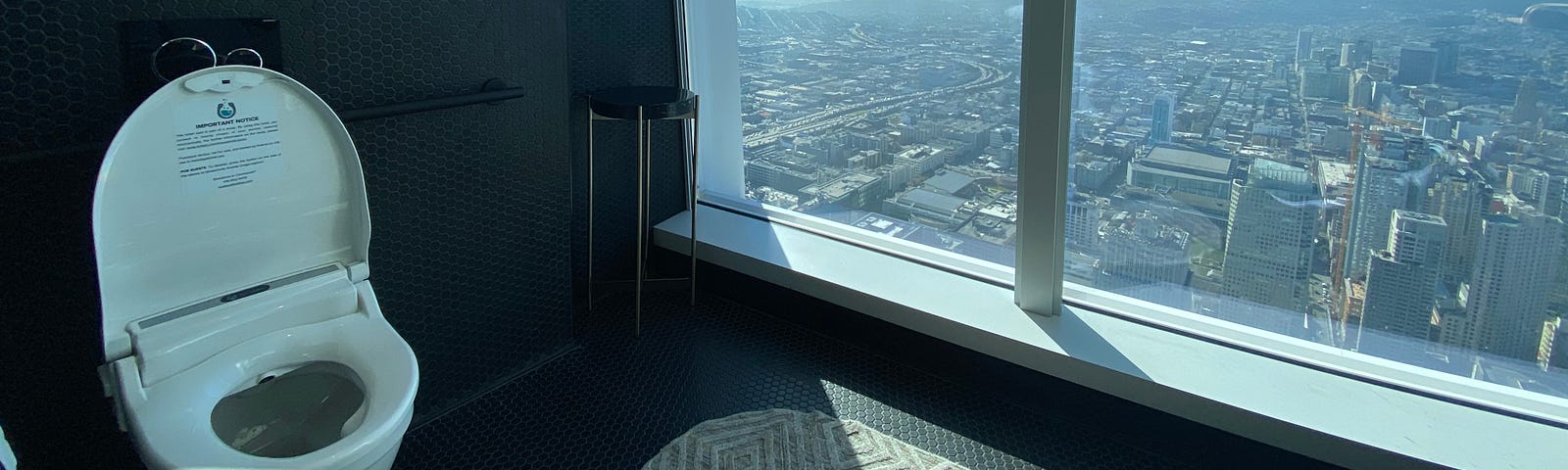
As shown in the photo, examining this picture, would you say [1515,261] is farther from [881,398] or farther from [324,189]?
[324,189]

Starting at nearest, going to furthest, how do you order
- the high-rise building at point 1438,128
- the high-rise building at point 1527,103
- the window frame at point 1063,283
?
the high-rise building at point 1527,103 < the high-rise building at point 1438,128 < the window frame at point 1063,283

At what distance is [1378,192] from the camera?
1856 mm

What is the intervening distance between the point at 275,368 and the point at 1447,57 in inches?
92.0

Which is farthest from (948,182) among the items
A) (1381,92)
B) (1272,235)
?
(1381,92)

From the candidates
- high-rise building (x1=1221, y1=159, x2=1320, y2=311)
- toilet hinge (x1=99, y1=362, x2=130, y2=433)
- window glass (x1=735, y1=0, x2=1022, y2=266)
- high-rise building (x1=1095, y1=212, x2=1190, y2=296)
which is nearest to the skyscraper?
high-rise building (x1=1095, y1=212, x2=1190, y2=296)

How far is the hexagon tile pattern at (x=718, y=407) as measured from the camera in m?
2.07

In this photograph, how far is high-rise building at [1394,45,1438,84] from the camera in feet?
5.66

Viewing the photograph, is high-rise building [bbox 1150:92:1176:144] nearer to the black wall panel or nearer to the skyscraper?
the skyscraper

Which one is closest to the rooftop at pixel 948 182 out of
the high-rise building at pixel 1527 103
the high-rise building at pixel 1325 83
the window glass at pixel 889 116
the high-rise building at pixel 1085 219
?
the window glass at pixel 889 116

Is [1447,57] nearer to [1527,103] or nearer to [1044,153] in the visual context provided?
[1527,103]

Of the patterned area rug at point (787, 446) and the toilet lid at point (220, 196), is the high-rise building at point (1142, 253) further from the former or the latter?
the toilet lid at point (220, 196)

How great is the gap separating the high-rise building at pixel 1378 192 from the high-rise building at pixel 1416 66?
0.12m

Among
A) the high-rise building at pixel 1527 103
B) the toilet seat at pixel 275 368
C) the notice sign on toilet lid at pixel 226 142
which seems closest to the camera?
the toilet seat at pixel 275 368

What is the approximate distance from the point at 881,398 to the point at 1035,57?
3.20ft
